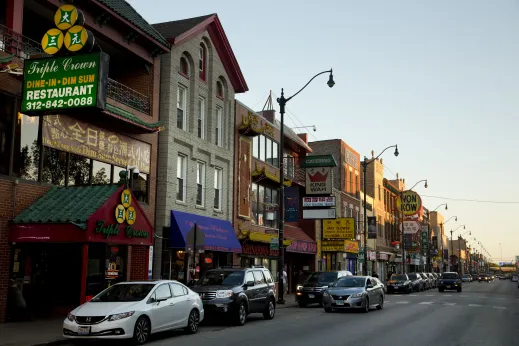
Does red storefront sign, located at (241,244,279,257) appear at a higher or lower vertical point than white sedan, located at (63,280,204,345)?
higher

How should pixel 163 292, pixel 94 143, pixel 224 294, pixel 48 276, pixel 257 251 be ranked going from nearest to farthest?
pixel 163 292
pixel 224 294
pixel 48 276
pixel 94 143
pixel 257 251

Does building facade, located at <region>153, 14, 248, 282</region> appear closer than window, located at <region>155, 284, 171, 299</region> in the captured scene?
No

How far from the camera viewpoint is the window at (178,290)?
50.0ft

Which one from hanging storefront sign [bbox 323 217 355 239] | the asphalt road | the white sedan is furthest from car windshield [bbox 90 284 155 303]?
hanging storefront sign [bbox 323 217 355 239]

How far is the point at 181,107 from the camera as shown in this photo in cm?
2655

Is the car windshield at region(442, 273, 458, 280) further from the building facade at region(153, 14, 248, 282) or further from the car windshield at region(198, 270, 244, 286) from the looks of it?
the car windshield at region(198, 270, 244, 286)

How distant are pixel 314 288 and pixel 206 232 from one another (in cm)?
569

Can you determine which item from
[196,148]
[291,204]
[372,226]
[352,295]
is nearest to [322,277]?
[352,295]

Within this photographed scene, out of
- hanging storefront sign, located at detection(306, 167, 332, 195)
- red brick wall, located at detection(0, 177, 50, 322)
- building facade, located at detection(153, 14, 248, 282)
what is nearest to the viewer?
red brick wall, located at detection(0, 177, 50, 322)

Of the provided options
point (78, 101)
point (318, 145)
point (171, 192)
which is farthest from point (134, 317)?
point (318, 145)

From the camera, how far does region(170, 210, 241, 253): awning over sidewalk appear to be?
79.0 ft

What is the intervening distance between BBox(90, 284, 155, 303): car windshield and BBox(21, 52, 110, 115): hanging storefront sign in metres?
4.92

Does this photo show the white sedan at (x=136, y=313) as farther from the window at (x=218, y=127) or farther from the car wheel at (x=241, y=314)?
the window at (x=218, y=127)

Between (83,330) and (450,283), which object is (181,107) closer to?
(83,330)
